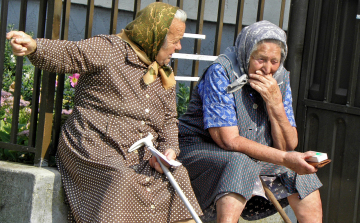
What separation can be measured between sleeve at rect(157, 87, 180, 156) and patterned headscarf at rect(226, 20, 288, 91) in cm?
38

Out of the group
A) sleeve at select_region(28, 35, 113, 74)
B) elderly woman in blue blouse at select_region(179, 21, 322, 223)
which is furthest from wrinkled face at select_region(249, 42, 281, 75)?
sleeve at select_region(28, 35, 113, 74)

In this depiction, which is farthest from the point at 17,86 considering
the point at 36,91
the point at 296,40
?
the point at 296,40

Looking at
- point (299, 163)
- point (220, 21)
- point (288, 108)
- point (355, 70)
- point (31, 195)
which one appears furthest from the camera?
point (220, 21)

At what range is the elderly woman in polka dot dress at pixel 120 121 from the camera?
249cm

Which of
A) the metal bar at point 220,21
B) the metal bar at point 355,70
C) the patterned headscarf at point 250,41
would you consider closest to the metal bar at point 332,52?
the metal bar at point 355,70

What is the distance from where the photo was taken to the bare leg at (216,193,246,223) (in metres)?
2.60

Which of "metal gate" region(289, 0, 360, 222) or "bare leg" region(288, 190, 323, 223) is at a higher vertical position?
"metal gate" region(289, 0, 360, 222)

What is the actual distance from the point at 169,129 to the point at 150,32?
23.3 inches

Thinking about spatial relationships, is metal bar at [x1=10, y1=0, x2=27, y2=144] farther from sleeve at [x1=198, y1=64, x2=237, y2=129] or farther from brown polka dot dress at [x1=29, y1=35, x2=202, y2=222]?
sleeve at [x1=198, y1=64, x2=237, y2=129]

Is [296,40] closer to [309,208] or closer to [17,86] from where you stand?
[309,208]

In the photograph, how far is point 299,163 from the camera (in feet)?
8.68

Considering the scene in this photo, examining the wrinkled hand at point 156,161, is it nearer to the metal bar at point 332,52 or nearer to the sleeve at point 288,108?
the sleeve at point 288,108

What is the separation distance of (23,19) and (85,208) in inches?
50.0

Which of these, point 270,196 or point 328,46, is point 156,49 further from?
point 328,46
